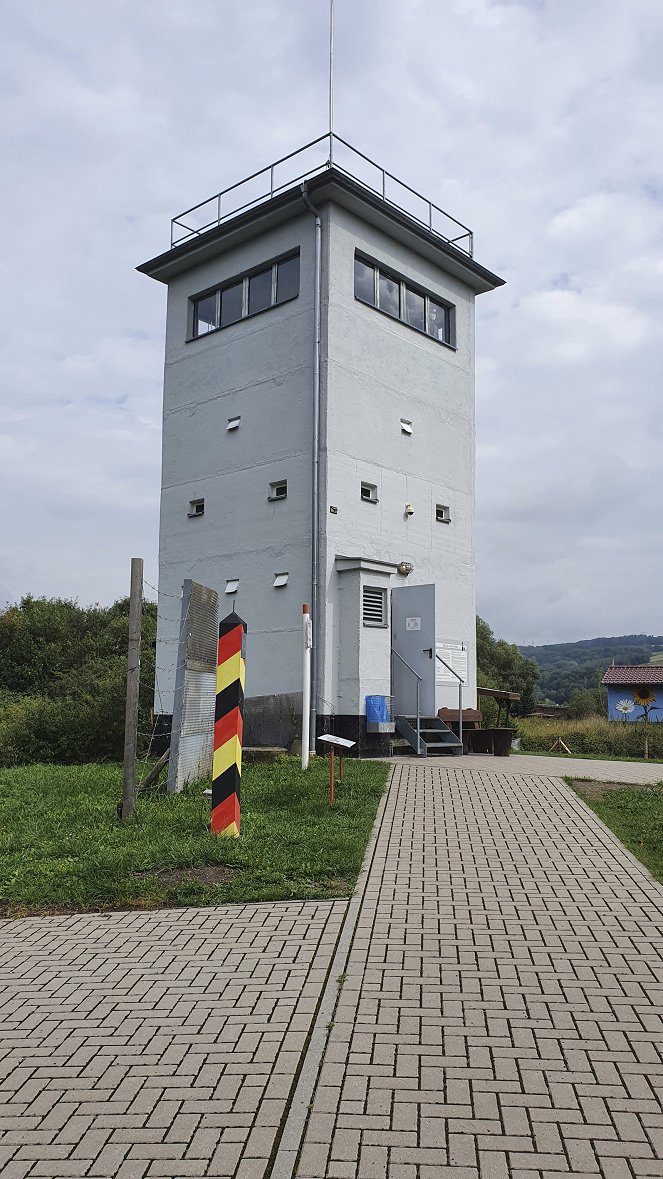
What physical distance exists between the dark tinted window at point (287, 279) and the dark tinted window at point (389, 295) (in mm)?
1915

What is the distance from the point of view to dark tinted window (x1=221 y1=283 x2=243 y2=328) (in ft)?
66.9

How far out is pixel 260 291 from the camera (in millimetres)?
19969

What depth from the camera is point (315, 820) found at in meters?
9.09

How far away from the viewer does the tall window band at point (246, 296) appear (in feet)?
63.1

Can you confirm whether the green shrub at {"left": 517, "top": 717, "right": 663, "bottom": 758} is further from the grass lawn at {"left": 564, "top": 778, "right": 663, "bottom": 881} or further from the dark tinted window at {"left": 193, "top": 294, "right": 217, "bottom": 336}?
the dark tinted window at {"left": 193, "top": 294, "right": 217, "bottom": 336}

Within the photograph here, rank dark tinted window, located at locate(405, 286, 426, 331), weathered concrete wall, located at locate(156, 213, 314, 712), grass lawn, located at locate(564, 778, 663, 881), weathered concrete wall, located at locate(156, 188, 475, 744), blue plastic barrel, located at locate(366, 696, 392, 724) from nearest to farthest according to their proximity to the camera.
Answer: grass lawn, located at locate(564, 778, 663, 881)
blue plastic barrel, located at locate(366, 696, 392, 724)
weathered concrete wall, located at locate(156, 188, 475, 744)
weathered concrete wall, located at locate(156, 213, 314, 712)
dark tinted window, located at locate(405, 286, 426, 331)

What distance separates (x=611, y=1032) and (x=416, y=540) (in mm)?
15279

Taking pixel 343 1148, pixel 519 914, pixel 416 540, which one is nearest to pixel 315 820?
pixel 519 914

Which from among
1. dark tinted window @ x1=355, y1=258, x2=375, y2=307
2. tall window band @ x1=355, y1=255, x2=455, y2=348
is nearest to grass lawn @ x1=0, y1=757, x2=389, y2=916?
dark tinted window @ x1=355, y1=258, x2=375, y2=307

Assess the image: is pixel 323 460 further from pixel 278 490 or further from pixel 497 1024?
pixel 497 1024

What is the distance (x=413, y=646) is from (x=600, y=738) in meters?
8.31

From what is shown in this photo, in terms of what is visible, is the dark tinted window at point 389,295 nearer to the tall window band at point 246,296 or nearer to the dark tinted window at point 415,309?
the dark tinted window at point 415,309

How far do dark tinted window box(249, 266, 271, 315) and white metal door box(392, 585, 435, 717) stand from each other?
7199 mm

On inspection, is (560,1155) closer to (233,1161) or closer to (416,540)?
(233,1161)
